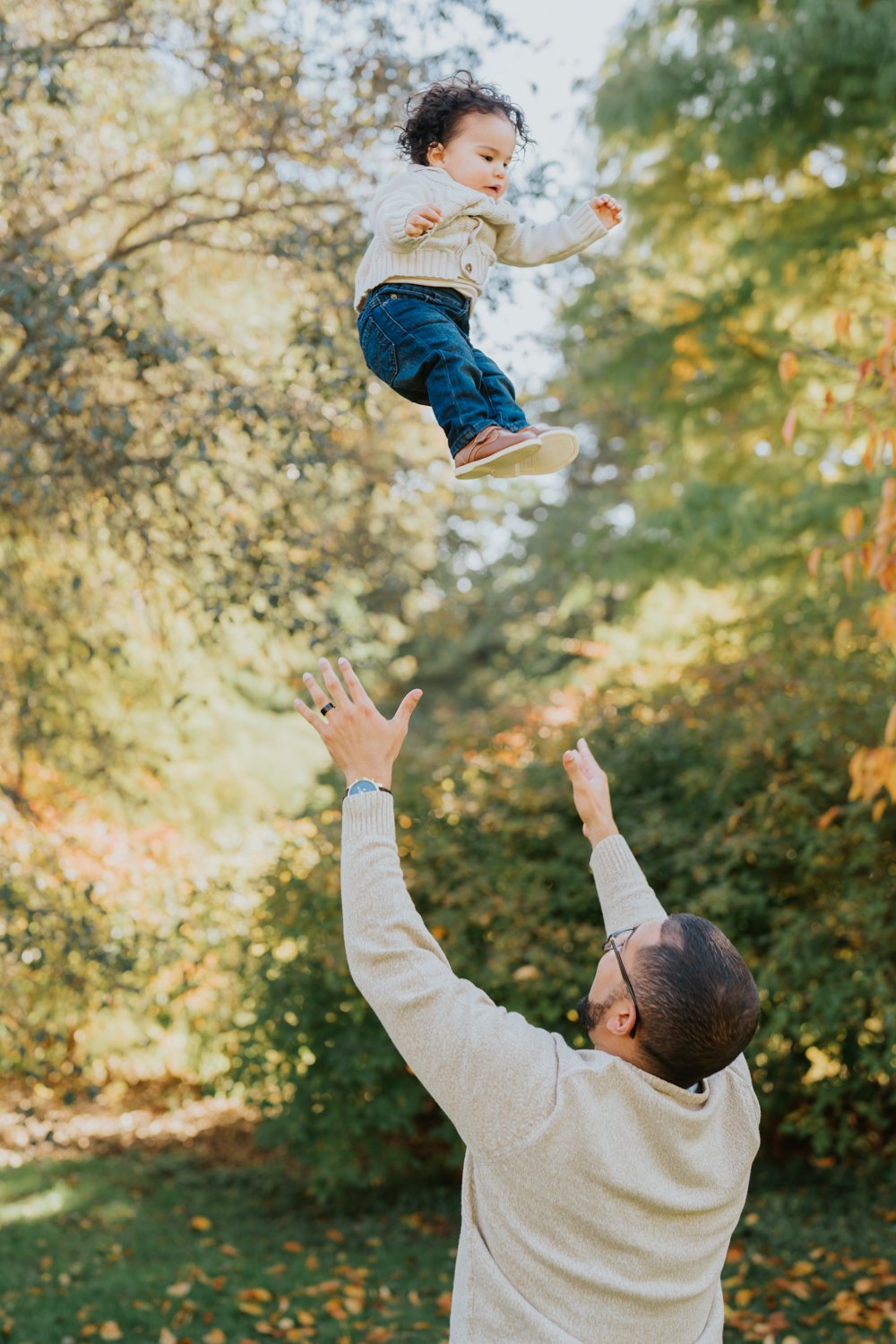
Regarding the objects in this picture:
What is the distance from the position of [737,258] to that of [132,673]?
15.4 feet

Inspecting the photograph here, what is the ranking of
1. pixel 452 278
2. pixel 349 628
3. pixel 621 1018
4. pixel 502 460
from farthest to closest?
pixel 349 628 → pixel 452 278 → pixel 502 460 → pixel 621 1018

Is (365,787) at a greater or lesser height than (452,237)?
lesser

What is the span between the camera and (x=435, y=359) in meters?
2.08

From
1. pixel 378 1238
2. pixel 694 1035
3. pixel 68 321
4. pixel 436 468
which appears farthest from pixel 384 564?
pixel 694 1035

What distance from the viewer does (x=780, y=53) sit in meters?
7.36

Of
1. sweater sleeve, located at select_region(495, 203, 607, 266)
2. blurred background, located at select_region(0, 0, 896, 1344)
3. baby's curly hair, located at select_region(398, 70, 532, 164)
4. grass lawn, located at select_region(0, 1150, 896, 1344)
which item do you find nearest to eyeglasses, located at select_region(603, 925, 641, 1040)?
sweater sleeve, located at select_region(495, 203, 607, 266)

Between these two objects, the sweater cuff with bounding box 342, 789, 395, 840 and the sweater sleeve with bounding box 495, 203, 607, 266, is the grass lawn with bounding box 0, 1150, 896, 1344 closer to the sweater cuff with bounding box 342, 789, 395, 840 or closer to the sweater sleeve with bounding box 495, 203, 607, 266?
the sweater cuff with bounding box 342, 789, 395, 840

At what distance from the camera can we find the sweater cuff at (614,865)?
210cm

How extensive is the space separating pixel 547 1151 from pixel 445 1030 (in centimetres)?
20

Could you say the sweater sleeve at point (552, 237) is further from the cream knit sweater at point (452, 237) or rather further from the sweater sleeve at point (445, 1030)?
the sweater sleeve at point (445, 1030)

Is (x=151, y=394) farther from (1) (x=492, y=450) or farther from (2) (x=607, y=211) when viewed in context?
(1) (x=492, y=450)

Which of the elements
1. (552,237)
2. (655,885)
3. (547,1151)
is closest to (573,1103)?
(547,1151)

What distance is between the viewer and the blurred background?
15.1ft

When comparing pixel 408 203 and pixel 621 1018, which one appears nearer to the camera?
pixel 621 1018
